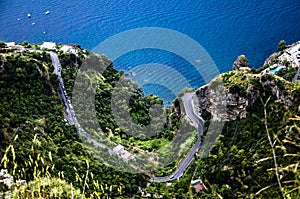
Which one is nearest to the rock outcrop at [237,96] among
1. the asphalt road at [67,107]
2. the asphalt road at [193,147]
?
the asphalt road at [193,147]

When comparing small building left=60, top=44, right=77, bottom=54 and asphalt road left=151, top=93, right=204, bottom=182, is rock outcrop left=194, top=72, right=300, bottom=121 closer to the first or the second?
asphalt road left=151, top=93, right=204, bottom=182

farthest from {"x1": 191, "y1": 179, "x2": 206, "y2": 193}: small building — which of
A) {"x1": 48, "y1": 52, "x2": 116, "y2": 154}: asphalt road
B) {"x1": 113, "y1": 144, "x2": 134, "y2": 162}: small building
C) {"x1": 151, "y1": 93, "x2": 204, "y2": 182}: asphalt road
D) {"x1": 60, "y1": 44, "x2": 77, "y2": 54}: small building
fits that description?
{"x1": 60, "y1": 44, "x2": 77, "y2": 54}: small building

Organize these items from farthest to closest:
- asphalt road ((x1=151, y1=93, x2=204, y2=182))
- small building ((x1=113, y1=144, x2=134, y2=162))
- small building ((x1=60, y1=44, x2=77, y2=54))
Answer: small building ((x1=60, y1=44, x2=77, y2=54)), small building ((x1=113, y1=144, x2=134, y2=162)), asphalt road ((x1=151, y1=93, x2=204, y2=182))

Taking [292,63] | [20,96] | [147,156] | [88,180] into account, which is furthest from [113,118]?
[292,63]

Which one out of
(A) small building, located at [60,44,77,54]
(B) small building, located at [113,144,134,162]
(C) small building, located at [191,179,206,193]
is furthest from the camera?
(A) small building, located at [60,44,77,54]

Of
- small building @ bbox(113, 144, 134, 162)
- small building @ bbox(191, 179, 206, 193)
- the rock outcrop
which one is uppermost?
the rock outcrop

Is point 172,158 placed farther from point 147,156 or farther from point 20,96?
point 20,96

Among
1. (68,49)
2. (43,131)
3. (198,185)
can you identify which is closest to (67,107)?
(43,131)

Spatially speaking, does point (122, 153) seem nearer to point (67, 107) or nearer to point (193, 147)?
point (193, 147)
